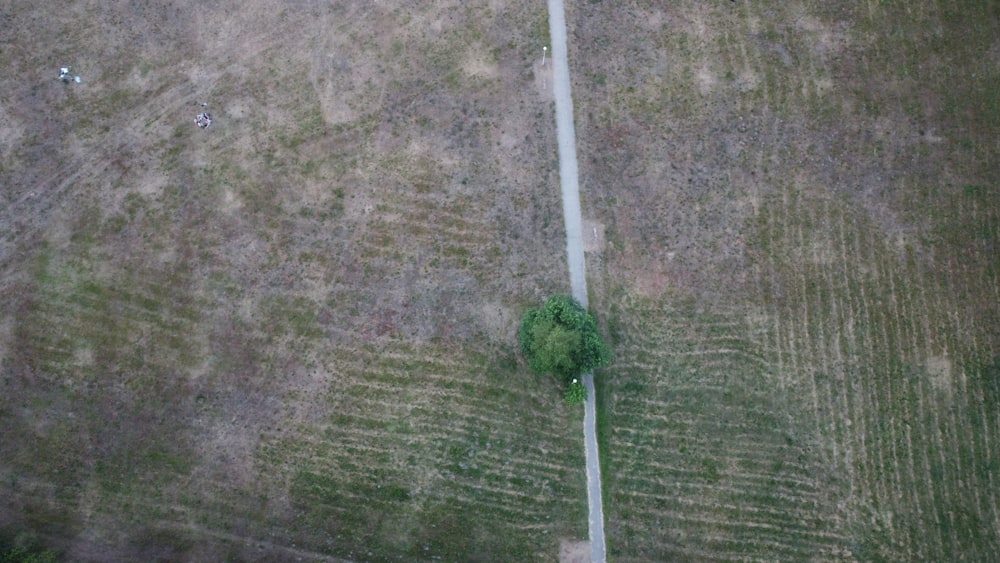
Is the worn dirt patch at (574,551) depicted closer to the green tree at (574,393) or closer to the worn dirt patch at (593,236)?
the green tree at (574,393)

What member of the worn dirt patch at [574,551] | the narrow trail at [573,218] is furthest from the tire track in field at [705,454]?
the worn dirt patch at [574,551]

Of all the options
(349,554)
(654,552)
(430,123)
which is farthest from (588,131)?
(349,554)

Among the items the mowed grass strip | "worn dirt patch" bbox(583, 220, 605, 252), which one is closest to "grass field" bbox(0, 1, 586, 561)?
the mowed grass strip

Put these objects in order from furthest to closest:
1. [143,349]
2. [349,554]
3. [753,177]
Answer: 1. [753,177]
2. [143,349]
3. [349,554]

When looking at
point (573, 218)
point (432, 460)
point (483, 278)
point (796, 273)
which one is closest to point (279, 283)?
point (483, 278)

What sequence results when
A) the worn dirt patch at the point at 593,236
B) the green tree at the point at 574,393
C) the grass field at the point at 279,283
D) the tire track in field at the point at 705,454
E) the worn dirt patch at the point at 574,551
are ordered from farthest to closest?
the worn dirt patch at the point at 593,236, the green tree at the point at 574,393, the grass field at the point at 279,283, the tire track in field at the point at 705,454, the worn dirt patch at the point at 574,551

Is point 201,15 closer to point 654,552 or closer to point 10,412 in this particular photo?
point 10,412
